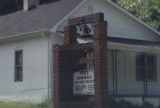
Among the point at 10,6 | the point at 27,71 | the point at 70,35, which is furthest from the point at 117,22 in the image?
the point at 10,6

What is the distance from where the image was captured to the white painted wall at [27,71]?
18.2 meters

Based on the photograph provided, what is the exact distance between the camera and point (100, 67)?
12734 millimetres

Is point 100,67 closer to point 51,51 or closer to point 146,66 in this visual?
point 51,51

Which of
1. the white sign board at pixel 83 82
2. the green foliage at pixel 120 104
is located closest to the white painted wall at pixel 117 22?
the green foliage at pixel 120 104

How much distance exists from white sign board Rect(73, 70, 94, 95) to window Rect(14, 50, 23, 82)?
6.43 m

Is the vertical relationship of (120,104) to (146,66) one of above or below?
below

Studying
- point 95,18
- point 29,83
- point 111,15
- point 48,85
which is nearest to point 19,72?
point 29,83

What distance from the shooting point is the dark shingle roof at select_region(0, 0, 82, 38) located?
1881 centimetres

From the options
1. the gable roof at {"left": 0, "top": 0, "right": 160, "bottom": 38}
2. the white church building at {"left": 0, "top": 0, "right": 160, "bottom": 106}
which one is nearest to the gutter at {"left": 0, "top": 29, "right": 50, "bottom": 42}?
the white church building at {"left": 0, "top": 0, "right": 160, "bottom": 106}

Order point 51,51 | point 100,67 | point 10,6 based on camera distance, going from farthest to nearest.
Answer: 1. point 10,6
2. point 51,51
3. point 100,67

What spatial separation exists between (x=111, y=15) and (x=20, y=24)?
4707 millimetres

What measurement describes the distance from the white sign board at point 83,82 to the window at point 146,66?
26.2 ft

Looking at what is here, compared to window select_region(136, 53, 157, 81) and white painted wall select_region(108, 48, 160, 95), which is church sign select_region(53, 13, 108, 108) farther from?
window select_region(136, 53, 157, 81)

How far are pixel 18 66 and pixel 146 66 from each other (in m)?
6.62
